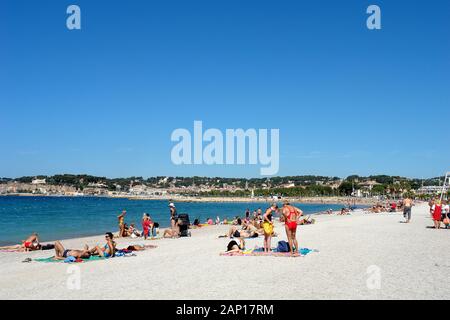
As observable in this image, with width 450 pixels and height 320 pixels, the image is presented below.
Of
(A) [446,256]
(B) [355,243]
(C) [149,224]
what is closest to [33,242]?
(C) [149,224]

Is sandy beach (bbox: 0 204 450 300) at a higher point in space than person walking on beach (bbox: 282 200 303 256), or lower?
lower

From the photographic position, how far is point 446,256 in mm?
11398

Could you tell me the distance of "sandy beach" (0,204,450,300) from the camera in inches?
294

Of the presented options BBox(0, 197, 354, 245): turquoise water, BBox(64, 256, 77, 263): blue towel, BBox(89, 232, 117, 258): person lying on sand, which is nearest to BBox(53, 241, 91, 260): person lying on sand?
BBox(64, 256, 77, 263): blue towel

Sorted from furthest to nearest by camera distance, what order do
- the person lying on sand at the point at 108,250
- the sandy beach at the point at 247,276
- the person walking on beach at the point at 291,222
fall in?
the person lying on sand at the point at 108,250, the person walking on beach at the point at 291,222, the sandy beach at the point at 247,276

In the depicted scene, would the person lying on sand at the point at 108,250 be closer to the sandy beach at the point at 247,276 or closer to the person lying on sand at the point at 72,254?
the person lying on sand at the point at 72,254

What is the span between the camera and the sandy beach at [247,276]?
746 centimetres

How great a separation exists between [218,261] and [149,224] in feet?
32.4

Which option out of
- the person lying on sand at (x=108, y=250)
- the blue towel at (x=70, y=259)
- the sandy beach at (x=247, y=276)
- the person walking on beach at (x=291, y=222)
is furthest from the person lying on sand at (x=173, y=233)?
the person walking on beach at (x=291, y=222)

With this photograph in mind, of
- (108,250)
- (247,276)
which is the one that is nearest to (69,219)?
(108,250)

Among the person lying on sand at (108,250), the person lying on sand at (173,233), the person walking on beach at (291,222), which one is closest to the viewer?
the person walking on beach at (291,222)

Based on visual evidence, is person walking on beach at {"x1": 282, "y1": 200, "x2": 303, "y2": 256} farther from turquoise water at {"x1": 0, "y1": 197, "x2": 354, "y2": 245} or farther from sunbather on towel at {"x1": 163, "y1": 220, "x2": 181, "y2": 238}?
turquoise water at {"x1": 0, "y1": 197, "x2": 354, "y2": 245}

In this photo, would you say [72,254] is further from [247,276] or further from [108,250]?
[247,276]
